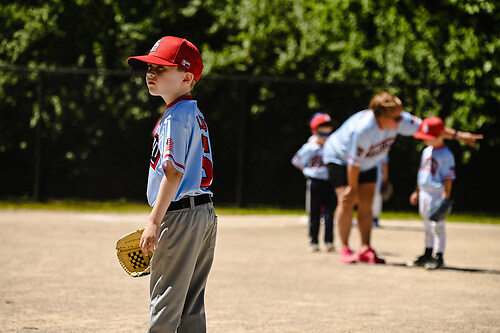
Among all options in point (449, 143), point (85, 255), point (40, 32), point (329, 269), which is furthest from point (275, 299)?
point (40, 32)

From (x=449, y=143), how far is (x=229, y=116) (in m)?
4.03

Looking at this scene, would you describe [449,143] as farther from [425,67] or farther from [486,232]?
[486,232]

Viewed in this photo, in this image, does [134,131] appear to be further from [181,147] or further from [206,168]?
[181,147]

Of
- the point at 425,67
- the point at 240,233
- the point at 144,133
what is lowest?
the point at 240,233

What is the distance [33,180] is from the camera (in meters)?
14.8

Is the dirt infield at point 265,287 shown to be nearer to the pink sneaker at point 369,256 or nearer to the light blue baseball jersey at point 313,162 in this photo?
the pink sneaker at point 369,256

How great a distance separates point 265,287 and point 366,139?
2071mm

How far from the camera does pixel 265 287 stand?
271 inches

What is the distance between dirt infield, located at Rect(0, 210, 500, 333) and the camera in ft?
17.9

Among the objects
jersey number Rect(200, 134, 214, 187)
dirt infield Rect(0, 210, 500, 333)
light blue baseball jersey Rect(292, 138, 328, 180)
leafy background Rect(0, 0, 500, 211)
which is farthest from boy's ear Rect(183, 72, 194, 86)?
leafy background Rect(0, 0, 500, 211)

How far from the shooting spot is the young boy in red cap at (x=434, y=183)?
8227 mm

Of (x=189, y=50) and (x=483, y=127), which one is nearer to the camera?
(x=189, y=50)

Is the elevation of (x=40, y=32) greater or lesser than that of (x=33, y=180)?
greater

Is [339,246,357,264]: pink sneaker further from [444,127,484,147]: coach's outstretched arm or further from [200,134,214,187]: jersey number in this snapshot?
[200,134,214,187]: jersey number
